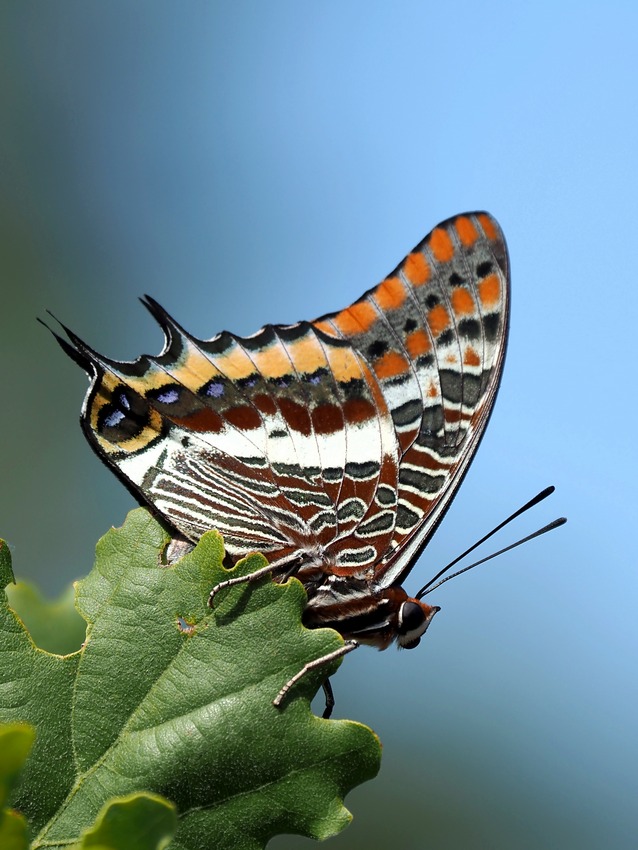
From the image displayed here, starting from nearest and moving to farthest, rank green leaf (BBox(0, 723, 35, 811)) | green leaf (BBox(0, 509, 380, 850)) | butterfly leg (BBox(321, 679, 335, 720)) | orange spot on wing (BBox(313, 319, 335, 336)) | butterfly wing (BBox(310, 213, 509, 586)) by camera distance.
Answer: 1. green leaf (BBox(0, 723, 35, 811))
2. green leaf (BBox(0, 509, 380, 850))
3. butterfly leg (BBox(321, 679, 335, 720))
4. butterfly wing (BBox(310, 213, 509, 586))
5. orange spot on wing (BBox(313, 319, 335, 336))

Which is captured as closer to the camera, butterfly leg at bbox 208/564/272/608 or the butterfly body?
butterfly leg at bbox 208/564/272/608

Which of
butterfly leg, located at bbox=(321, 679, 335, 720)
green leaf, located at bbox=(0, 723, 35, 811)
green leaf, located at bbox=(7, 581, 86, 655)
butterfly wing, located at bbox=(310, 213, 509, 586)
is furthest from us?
butterfly wing, located at bbox=(310, 213, 509, 586)

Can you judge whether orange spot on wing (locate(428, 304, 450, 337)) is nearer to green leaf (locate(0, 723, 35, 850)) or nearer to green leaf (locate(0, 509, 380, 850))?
green leaf (locate(0, 509, 380, 850))

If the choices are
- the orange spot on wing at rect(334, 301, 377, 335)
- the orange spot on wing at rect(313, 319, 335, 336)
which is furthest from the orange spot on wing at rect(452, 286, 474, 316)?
the orange spot on wing at rect(313, 319, 335, 336)

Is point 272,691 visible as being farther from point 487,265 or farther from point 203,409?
point 487,265

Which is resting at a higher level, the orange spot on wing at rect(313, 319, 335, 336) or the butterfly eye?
the orange spot on wing at rect(313, 319, 335, 336)

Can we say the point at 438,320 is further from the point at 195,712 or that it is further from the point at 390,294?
the point at 195,712

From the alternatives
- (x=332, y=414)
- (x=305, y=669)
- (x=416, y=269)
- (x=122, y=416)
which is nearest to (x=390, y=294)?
(x=416, y=269)

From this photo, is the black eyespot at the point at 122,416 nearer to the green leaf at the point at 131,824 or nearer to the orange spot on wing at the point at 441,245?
the orange spot on wing at the point at 441,245

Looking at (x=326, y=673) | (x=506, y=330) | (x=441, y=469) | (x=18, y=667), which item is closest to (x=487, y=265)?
(x=506, y=330)
